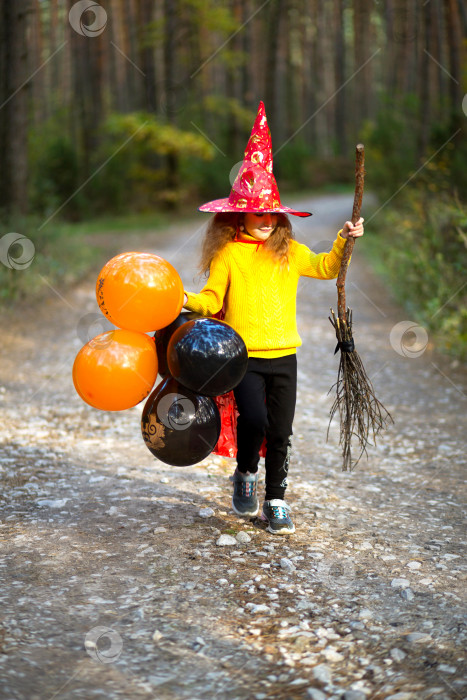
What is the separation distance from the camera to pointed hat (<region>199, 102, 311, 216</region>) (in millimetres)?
3670

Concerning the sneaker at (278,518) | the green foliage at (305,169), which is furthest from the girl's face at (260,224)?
the green foliage at (305,169)

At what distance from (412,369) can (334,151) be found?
3527cm

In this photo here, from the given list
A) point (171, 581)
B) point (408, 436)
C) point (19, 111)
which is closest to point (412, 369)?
point (408, 436)

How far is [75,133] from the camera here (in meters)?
26.3

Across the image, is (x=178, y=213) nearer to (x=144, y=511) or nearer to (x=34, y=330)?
(x=34, y=330)

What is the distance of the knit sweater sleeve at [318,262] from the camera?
3742mm

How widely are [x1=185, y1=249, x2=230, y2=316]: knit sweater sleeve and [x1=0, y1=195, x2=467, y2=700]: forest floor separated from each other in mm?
806

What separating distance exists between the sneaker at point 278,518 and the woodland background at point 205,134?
4.04m

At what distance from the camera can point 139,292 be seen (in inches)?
134

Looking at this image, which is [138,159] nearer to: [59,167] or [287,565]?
[59,167]

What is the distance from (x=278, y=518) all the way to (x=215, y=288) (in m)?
1.23

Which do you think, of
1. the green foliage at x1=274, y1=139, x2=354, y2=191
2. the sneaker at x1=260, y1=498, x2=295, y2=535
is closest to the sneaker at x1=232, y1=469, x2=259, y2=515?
the sneaker at x1=260, y1=498, x2=295, y2=535

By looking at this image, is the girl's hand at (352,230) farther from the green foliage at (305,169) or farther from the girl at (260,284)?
the green foliage at (305,169)

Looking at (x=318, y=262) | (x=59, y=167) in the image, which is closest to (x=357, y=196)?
(x=318, y=262)
